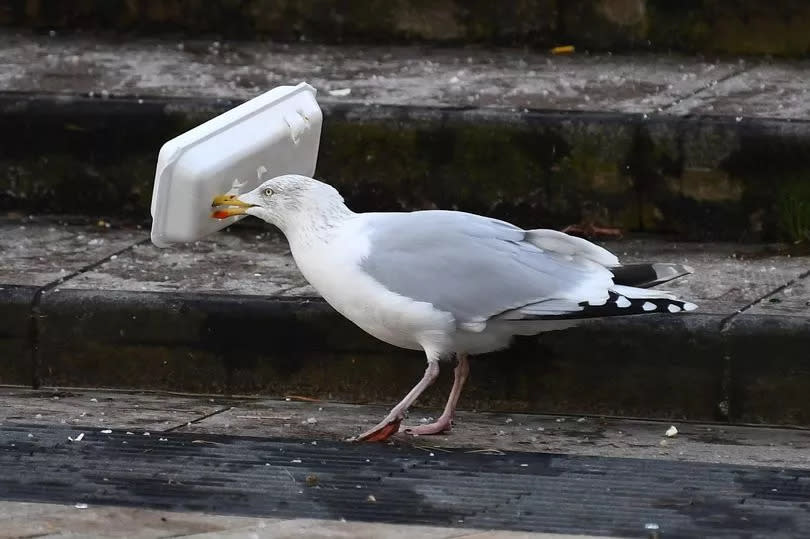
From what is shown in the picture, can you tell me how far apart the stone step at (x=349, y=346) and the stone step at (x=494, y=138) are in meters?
0.32

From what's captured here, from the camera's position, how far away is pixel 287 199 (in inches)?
155

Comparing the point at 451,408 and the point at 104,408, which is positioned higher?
the point at 451,408

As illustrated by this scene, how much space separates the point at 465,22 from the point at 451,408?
251cm

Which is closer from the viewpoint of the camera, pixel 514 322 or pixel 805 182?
pixel 514 322

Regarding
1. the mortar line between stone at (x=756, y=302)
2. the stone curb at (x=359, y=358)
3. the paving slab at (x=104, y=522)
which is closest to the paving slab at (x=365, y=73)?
the mortar line between stone at (x=756, y=302)

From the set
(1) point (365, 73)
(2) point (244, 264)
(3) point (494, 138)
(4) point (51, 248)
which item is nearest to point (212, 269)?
(2) point (244, 264)

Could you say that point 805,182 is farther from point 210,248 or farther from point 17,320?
point 17,320

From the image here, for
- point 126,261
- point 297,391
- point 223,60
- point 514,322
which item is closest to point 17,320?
point 126,261

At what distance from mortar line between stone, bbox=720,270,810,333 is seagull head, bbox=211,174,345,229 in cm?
105

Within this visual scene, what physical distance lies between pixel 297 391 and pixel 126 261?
786mm

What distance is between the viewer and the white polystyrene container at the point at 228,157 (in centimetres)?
405

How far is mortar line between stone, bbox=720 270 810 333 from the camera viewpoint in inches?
164

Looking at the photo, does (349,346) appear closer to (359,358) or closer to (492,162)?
(359,358)

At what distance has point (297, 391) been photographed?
14.5ft
